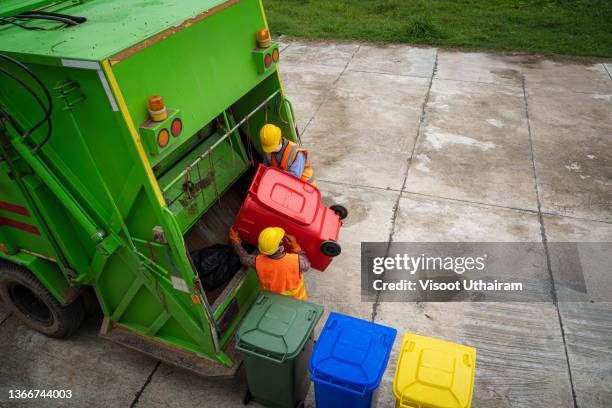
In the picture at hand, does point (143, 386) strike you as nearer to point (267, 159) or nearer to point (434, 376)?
point (267, 159)

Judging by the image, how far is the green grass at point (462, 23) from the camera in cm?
1023

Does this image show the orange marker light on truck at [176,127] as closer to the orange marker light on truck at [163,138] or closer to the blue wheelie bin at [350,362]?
the orange marker light on truck at [163,138]

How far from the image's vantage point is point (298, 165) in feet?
14.4

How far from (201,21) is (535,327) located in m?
3.83

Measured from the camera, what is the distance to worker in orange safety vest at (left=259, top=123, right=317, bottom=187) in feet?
13.8

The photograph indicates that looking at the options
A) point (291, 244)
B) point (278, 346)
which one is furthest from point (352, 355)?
point (291, 244)

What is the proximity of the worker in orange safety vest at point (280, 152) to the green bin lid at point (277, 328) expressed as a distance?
4.41ft

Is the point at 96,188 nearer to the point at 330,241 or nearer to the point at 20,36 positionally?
the point at 20,36

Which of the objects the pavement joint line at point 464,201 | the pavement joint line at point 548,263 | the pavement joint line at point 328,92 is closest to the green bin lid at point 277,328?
the pavement joint line at point 548,263

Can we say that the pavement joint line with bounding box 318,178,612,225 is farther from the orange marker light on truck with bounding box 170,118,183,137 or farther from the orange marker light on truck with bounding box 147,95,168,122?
the orange marker light on truck with bounding box 147,95,168,122

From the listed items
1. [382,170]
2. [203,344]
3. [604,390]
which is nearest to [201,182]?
[203,344]

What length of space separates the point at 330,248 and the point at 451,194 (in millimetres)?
2767

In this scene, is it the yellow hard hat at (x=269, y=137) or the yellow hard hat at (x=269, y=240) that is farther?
the yellow hard hat at (x=269, y=137)

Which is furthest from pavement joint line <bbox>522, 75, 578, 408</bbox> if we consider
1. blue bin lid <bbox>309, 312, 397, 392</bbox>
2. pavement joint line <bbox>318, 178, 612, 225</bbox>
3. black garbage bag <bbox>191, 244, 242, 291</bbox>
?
black garbage bag <bbox>191, 244, 242, 291</bbox>
